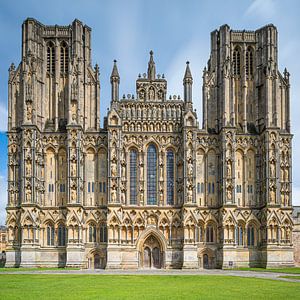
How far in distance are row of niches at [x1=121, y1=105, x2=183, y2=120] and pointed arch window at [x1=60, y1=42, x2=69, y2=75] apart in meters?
10.7

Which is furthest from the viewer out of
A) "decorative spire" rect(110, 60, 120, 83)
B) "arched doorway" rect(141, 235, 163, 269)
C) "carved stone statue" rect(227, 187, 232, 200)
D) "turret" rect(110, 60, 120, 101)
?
"decorative spire" rect(110, 60, 120, 83)

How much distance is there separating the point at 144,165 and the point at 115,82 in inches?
492

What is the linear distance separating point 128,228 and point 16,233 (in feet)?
49.4

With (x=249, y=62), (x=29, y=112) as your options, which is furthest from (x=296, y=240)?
(x=29, y=112)

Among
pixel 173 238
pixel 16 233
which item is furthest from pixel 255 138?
pixel 16 233

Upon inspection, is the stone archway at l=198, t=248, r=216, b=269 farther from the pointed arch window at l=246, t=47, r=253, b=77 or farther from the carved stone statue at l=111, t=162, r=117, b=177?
the pointed arch window at l=246, t=47, r=253, b=77

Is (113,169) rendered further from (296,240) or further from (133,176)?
(296,240)

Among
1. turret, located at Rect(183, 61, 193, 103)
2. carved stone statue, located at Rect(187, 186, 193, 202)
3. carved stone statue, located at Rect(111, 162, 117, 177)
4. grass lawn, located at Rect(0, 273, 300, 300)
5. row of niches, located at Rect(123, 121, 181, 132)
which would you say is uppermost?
turret, located at Rect(183, 61, 193, 103)

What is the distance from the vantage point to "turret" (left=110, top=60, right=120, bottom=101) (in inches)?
3100

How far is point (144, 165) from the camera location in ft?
258

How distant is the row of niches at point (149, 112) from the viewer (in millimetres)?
78938

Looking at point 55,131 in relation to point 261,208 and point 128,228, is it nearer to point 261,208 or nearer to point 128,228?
point 128,228

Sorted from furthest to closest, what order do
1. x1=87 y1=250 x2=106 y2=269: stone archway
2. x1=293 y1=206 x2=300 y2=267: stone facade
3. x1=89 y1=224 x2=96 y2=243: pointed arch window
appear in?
x1=293 y1=206 x2=300 y2=267: stone facade → x1=89 y1=224 x2=96 y2=243: pointed arch window → x1=87 y1=250 x2=106 y2=269: stone archway

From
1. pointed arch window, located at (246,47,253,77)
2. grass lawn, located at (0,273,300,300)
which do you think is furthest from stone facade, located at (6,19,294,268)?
grass lawn, located at (0,273,300,300)
